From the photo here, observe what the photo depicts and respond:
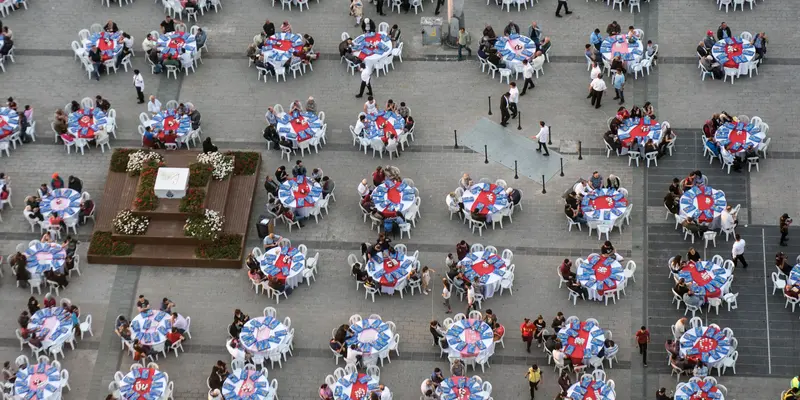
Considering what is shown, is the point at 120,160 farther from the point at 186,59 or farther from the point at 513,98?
the point at 513,98

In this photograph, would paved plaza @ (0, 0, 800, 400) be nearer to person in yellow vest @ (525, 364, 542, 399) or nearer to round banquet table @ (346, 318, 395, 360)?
person in yellow vest @ (525, 364, 542, 399)

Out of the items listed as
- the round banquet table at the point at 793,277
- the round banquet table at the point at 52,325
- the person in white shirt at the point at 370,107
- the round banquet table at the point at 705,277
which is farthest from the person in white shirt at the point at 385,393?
A: the round banquet table at the point at 793,277

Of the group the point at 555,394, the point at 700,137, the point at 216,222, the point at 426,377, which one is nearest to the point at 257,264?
the point at 216,222

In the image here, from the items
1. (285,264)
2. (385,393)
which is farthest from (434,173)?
(385,393)

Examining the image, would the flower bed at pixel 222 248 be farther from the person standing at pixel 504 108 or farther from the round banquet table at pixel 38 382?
the person standing at pixel 504 108

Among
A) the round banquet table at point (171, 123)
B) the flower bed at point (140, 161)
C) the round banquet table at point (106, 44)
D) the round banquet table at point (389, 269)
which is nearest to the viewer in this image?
the round banquet table at point (389, 269)

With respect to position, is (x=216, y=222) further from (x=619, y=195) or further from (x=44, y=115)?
(x=619, y=195)
